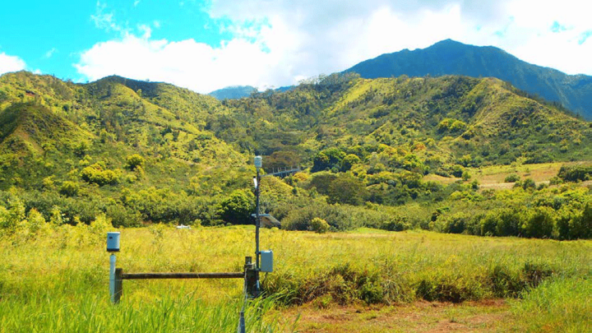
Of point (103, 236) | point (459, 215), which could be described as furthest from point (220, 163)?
point (103, 236)

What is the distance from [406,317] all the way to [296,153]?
10736cm

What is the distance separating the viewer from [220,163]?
87.8 meters

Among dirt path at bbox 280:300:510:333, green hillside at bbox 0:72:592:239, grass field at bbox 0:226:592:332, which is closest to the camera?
grass field at bbox 0:226:592:332

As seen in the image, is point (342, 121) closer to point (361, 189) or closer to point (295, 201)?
point (361, 189)

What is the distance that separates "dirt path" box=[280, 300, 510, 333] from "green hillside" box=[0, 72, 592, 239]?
1189 centimetres

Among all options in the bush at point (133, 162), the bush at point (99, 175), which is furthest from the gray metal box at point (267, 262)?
the bush at point (133, 162)

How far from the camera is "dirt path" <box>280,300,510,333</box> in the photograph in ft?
25.1

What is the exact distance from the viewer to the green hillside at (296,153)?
1944 inches

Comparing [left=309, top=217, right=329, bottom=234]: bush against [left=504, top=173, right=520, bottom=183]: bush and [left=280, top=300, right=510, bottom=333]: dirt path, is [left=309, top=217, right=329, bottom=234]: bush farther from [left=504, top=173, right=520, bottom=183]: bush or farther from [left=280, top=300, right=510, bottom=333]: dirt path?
[left=504, top=173, right=520, bottom=183]: bush

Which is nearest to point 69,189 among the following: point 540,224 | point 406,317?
point 540,224

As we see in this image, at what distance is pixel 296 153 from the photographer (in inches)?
4555

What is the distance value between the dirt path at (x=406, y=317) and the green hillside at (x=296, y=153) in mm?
11894

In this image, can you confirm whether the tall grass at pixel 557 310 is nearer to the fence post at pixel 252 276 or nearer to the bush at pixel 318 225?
the fence post at pixel 252 276

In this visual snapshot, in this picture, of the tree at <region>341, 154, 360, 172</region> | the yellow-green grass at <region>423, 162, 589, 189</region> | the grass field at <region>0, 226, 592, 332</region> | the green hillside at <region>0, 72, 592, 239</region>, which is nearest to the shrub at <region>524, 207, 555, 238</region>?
the green hillside at <region>0, 72, 592, 239</region>
